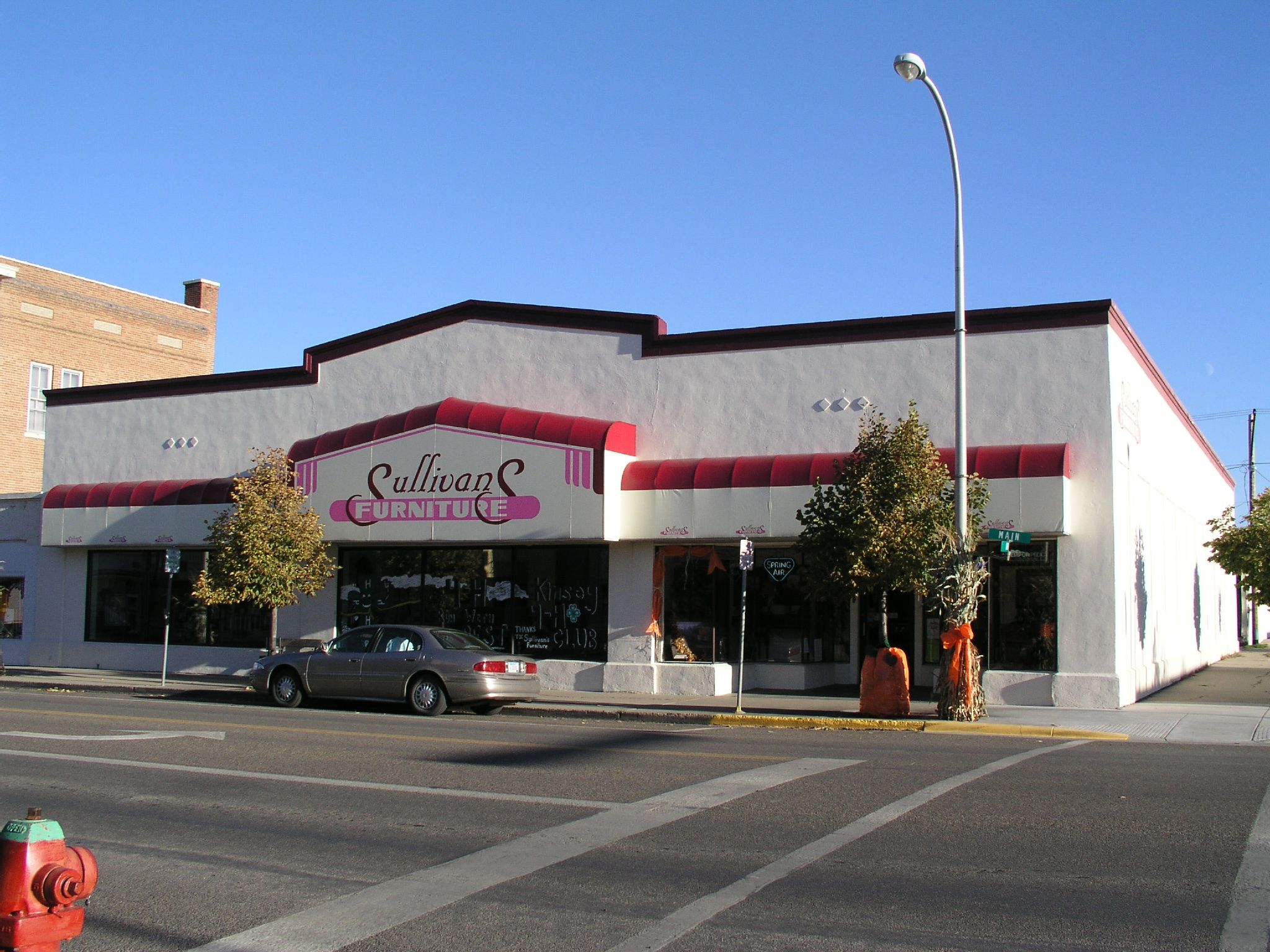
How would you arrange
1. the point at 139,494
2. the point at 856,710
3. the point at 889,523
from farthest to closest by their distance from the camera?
the point at 139,494 < the point at 856,710 < the point at 889,523

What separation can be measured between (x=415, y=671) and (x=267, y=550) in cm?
581

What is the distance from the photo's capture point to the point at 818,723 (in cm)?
1722

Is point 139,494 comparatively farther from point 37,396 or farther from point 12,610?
point 37,396

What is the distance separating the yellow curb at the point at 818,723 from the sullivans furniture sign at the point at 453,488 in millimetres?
4791

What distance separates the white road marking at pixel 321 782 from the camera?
10.2m

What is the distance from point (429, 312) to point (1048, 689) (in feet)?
45.1

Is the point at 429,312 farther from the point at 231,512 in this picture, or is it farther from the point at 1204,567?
the point at 1204,567

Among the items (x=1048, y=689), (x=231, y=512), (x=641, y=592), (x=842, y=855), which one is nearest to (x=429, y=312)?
(x=231, y=512)

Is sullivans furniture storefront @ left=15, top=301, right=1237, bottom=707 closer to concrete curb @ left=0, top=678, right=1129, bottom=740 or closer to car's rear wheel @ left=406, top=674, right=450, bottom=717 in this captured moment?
concrete curb @ left=0, top=678, right=1129, bottom=740

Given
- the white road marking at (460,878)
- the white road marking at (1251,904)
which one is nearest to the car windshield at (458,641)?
the white road marking at (460,878)

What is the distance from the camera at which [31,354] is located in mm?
37531

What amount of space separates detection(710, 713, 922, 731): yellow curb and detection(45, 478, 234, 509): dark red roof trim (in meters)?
12.4

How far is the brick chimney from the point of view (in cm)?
A: 4412

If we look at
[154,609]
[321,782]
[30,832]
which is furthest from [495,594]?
[30,832]
